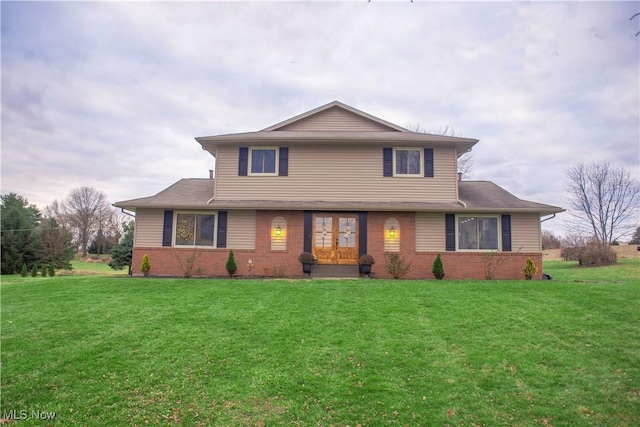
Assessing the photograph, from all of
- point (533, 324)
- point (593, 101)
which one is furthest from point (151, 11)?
point (593, 101)

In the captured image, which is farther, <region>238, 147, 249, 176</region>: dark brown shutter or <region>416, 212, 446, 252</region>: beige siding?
<region>238, 147, 249, 176</region>: dark brown shutter

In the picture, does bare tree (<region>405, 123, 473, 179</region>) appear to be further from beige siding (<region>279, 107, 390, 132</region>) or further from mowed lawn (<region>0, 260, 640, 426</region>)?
mowed lawn (<region>0, 260, 640, 426</region>)

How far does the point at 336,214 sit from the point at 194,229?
546 cm

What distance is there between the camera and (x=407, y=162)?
14219 millimetres

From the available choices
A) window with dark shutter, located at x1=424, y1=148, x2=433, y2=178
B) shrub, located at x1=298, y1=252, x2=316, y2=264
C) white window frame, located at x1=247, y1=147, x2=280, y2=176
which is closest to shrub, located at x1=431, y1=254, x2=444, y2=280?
window with dark shutter, located at x1=424, y1=148, x2=433, y2=178

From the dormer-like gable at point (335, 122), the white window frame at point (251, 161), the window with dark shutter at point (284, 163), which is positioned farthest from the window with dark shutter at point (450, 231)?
the white window frame at point (251, 161)

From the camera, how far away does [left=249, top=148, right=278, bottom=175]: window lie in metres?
14.4

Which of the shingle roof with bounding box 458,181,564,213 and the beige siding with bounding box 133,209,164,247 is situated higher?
the shingle roof with bounding box 458,181,564,213

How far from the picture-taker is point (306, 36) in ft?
33.5

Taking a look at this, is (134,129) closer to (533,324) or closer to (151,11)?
(151,11)

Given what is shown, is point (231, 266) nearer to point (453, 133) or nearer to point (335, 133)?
point (335, 133)

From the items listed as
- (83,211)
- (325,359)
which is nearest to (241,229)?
(325,359)

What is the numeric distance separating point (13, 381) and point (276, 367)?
369cm

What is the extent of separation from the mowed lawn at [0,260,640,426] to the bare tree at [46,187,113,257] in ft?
135
